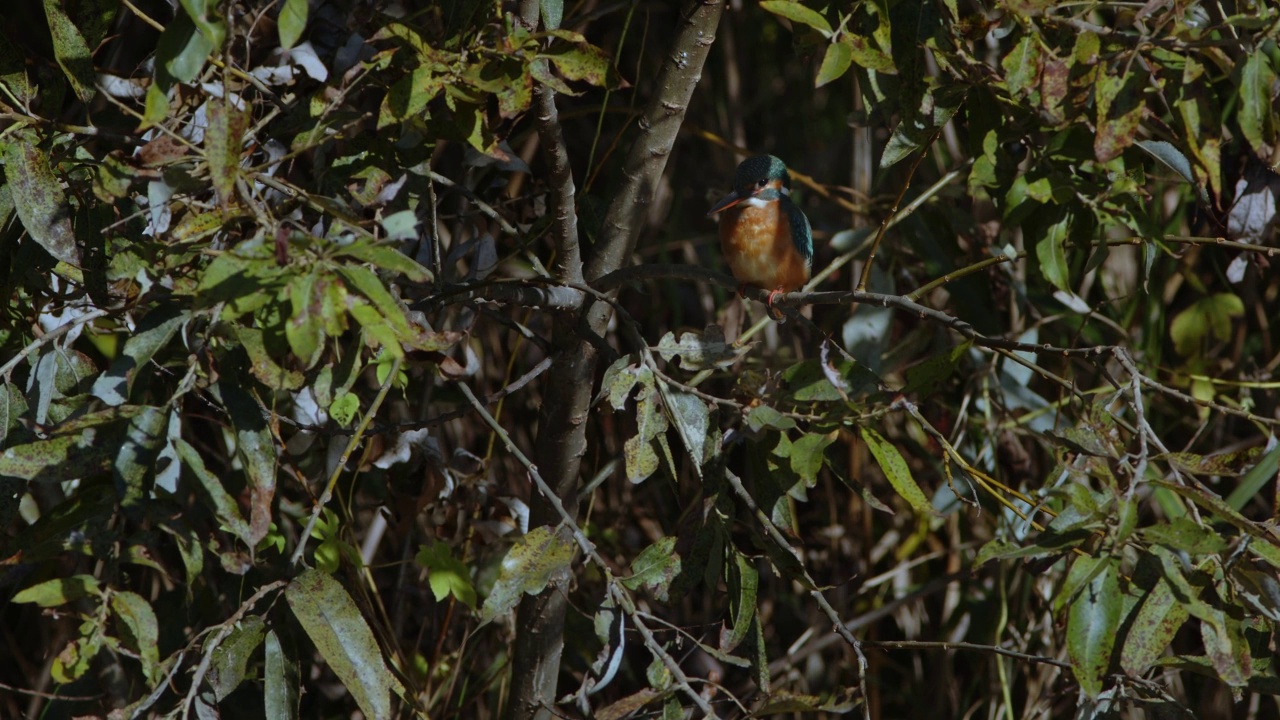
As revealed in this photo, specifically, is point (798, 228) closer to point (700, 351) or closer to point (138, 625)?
point (700, 351)

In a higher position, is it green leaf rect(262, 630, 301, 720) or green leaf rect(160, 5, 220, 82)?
green leaf rect(160, 5, 220, 82)

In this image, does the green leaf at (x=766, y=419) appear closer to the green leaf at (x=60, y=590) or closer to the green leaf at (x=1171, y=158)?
the green leaf at (x=1171, y=158)

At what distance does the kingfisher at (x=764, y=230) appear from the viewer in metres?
2.37

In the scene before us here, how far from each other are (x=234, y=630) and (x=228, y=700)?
2.19ft

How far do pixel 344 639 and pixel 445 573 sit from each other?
18.2 inches

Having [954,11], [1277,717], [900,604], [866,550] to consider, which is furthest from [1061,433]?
[1277,717]

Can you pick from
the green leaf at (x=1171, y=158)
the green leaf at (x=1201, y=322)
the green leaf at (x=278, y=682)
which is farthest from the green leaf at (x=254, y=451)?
the green leaf at (x=1201, y=322)

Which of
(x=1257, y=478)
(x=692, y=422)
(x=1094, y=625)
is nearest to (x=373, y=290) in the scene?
(x=692, y=422)

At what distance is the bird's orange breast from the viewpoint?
7.77 feet

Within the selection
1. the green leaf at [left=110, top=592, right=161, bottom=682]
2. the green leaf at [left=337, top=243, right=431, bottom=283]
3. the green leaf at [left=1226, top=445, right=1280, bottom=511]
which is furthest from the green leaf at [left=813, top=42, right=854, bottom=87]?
the green leaf at [left=1226, top=445, right=1280, bottom=511]

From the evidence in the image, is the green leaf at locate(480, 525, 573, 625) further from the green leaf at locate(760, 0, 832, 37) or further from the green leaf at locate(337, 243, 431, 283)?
the green leaf at locate(760, 0, 832, 37)

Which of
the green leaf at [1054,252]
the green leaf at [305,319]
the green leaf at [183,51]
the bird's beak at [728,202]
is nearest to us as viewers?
the green leaf at [305,319]

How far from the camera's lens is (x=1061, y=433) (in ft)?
4.41

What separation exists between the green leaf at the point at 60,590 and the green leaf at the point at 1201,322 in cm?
237
